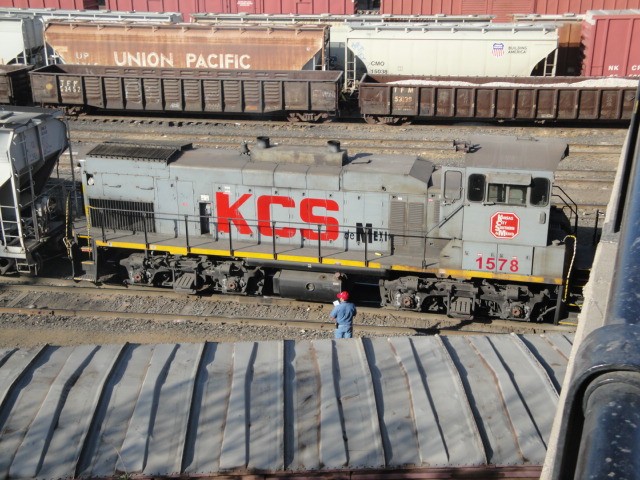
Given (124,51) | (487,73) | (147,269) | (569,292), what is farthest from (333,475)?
(124,51)

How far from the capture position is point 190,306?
15242mm

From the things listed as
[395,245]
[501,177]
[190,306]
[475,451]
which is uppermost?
[501,177]

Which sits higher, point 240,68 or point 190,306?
point 240,68

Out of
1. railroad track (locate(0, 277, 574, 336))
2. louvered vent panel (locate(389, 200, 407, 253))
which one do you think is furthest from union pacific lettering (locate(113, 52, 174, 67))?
louvered vent panel (locate(389, 200, 407, 253))

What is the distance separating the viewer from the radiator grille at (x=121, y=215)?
15.8m

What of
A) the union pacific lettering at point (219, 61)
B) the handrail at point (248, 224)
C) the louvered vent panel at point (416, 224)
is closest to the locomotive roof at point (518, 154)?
the louvered vent panel at point (416, 224)

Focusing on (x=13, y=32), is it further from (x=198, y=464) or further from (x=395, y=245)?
(x=198, y=464)

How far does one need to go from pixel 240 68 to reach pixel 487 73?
425 inches

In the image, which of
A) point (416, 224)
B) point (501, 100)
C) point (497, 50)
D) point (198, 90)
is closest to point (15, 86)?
point (198, 90)

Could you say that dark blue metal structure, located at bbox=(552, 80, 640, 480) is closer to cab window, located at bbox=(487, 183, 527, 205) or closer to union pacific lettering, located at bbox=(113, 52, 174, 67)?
cab window, located at bbox=(487, 183, 527, 205)

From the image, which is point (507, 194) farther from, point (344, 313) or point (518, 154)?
point (344, 313)

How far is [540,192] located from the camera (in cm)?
1294

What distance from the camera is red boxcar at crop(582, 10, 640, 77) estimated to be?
30719mm

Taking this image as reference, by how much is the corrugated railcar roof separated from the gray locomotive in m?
5.04
